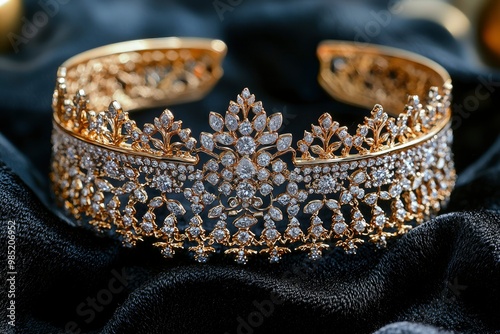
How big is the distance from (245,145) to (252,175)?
0.05m

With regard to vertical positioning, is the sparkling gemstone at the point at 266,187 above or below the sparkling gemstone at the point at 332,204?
above

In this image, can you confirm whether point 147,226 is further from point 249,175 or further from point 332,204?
point 332,204

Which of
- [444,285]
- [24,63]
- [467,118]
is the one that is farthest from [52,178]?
[467,118]

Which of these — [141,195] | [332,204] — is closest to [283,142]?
[332,204]

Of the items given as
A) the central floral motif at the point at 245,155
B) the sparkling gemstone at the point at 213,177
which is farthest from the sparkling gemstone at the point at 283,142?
the sparkling gemstone at the point at 213,177

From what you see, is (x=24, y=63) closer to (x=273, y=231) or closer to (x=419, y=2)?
(x=273, y=231)

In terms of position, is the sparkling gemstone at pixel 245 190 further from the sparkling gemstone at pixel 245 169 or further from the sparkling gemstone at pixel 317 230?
the sparkling gemstone at pixel 317 230

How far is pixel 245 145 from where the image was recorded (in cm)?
88

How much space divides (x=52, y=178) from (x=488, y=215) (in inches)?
30.4

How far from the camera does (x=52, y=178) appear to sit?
1.10m

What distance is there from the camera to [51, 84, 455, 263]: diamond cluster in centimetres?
89

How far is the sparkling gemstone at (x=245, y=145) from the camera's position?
873 millimetres

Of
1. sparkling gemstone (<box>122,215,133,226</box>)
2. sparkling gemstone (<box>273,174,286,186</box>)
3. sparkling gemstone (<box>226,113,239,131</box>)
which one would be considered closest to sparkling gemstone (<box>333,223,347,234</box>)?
sparkling gemstone (<box>273,174,286,186</box>)

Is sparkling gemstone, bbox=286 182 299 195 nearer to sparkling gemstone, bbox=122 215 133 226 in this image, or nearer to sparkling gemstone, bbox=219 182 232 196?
sparkling gemstone, bbox=219 182 232 196
